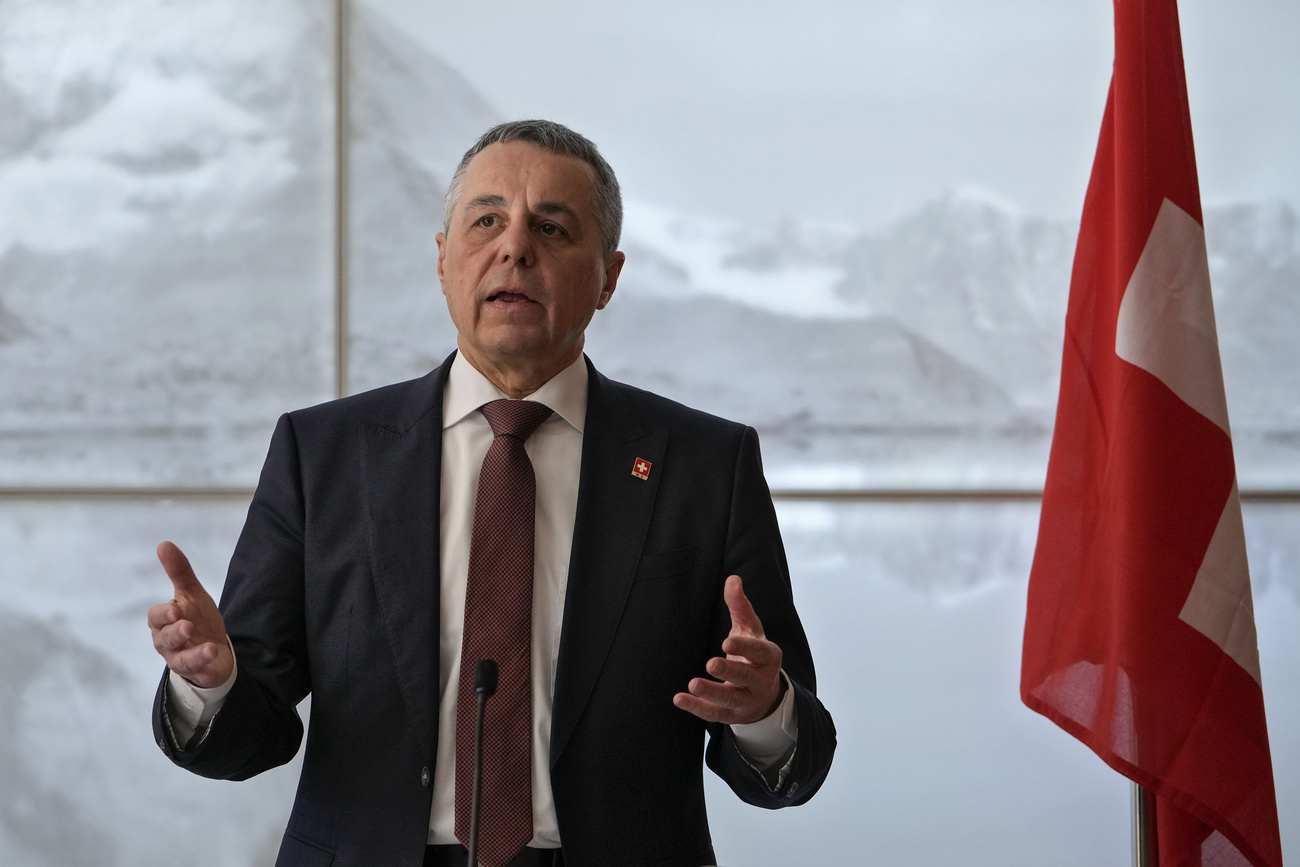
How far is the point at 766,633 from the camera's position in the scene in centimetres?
168

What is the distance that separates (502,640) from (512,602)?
6 centimetres

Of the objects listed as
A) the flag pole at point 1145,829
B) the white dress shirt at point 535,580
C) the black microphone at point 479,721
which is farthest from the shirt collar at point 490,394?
the flag pole at point 1145,829

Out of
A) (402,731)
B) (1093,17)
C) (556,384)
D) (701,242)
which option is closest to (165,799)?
(402,731)

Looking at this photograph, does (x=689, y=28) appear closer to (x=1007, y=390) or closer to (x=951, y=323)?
(x=951, y=323)

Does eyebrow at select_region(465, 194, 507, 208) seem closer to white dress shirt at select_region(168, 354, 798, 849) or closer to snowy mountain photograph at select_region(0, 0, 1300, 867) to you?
white dress shirt at select_region(168, 354, 798, 849)

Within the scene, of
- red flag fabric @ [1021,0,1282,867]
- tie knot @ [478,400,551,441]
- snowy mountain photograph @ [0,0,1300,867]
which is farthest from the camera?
snowy mountain photograph @ [0,0,1300,867]

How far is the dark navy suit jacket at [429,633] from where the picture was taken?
A: 149 cm

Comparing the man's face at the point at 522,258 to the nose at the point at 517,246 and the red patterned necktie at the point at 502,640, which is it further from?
the red patterned necktie at the point at 502,640

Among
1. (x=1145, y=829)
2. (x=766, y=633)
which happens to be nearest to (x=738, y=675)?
(x=766, y=633)

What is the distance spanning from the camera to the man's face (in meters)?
1.65

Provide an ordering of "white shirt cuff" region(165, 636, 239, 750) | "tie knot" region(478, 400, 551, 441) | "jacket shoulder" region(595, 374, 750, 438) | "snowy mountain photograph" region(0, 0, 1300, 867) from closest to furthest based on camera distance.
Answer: "white shirt cuff" region(165, 636, 239, 750)
"tie knot" region(478, 400, 551, 441)
"jacket shoulder" region(595, 374, 750, 438)
"snowy mountain photograph" region(0, 0, 1300, 867)

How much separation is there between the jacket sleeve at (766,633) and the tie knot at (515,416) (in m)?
0.34

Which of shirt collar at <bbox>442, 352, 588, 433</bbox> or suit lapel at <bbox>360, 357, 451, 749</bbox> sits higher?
shirt collar at <bbox>442, 352, 588, 433</bbox>

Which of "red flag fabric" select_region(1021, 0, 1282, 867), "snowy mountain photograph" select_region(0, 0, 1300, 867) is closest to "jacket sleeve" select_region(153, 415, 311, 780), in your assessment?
"snowy mountain photograph" select_region(0, 0, 1300, 867)
